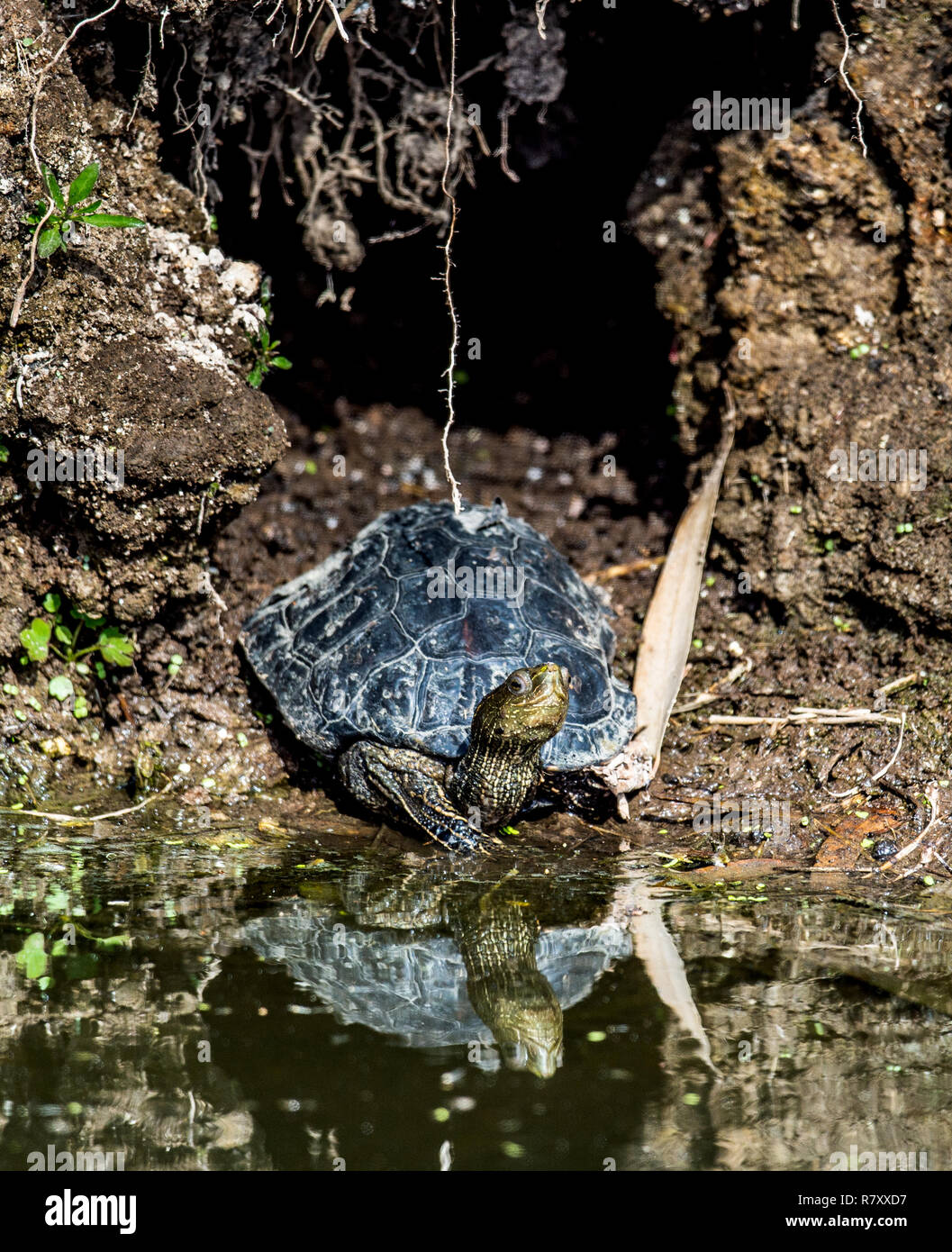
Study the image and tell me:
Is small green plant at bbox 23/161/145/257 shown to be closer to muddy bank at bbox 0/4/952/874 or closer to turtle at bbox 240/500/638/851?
muddy bank at bbox 0/4/952/874

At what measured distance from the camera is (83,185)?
161 inches

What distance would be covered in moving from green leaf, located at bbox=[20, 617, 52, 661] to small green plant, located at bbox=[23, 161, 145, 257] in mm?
1629

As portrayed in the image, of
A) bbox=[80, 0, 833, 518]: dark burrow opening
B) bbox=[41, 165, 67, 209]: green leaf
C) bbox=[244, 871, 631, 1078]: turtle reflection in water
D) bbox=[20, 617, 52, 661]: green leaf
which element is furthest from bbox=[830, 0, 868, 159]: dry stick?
bbox=[20, 617, 52, 661]: green leaf

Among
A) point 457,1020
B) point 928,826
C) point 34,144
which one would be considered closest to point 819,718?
point 928,826

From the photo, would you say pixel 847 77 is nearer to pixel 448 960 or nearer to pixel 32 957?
pixel 448 960

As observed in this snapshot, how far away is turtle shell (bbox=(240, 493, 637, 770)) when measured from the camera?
4.68 meters

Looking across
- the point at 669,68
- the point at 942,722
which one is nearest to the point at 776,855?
the point at 942,722

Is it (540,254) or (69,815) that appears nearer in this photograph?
(69,815)

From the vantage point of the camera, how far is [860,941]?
352cm

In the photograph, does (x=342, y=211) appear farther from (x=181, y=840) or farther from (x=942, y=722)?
(x=942, y=722)

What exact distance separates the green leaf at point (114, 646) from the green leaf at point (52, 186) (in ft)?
6.12

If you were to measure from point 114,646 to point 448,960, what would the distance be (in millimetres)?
2422

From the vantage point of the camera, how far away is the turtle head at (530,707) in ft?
13.7

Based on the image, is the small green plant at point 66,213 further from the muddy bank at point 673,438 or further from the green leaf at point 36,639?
the green leaf at point 36,639
